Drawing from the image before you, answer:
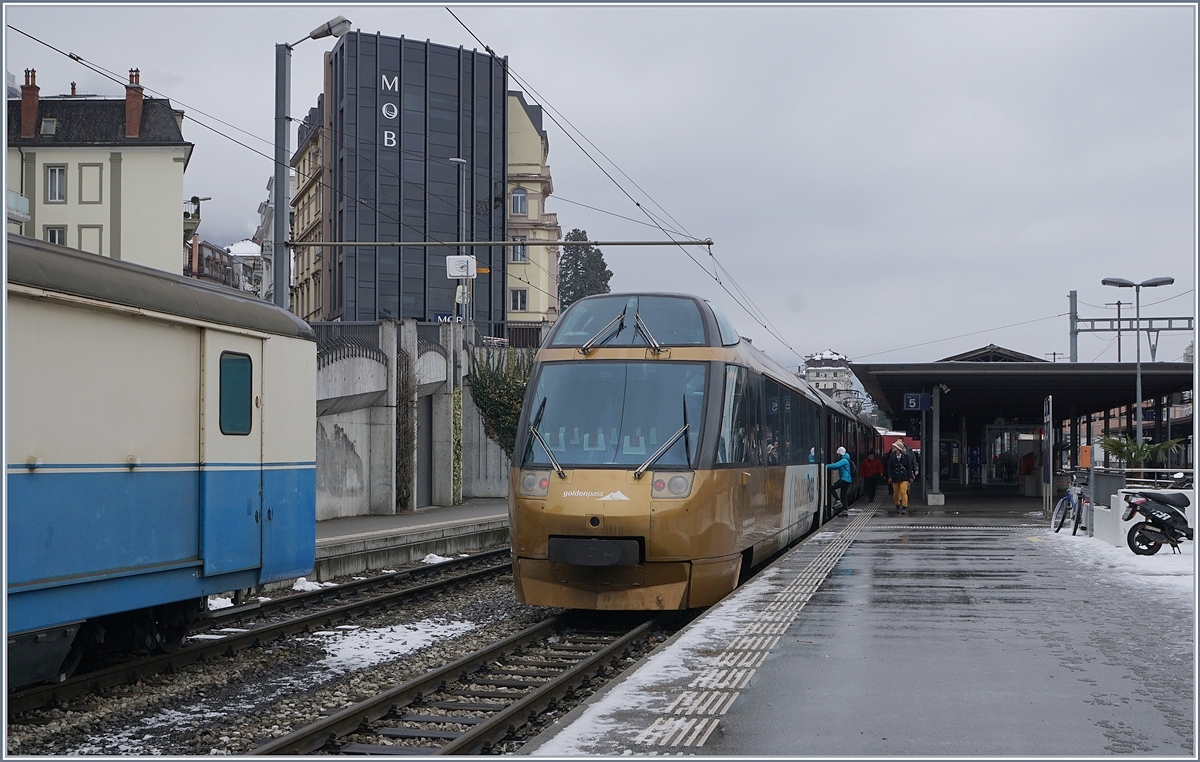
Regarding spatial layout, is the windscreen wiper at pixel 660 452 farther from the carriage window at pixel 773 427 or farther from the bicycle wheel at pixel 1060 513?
the bicycle wheel at pixel 1060 513

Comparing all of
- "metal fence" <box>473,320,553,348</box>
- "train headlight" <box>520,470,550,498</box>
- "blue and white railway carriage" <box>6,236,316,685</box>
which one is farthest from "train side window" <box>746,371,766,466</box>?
"metal fence" <box>473,320,553,348</box>

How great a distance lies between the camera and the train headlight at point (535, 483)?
11344mm

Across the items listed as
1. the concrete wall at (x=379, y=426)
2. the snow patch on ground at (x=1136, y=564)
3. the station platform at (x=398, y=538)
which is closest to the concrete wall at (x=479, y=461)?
the concrete wall at (x=379, y=426)

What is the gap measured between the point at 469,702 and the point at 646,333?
193 inches

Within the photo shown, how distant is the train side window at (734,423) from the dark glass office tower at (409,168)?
123ft

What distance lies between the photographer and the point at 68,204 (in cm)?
4566

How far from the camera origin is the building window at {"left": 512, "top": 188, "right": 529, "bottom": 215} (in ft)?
217

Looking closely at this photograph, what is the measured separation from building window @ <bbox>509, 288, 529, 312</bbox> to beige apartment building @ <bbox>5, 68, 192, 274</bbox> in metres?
22.1

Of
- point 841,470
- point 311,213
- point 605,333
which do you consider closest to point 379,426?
point 841,470

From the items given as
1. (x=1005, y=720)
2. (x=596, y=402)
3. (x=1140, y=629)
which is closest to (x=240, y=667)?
(x=596, y=402)

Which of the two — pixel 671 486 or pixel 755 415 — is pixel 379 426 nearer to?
pixel 755 415

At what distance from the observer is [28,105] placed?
1778 inches

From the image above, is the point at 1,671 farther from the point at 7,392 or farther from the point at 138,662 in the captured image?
the point at 138,662

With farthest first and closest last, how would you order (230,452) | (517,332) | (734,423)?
1. (517,332)
2. (734,423)
3. (230,452)
